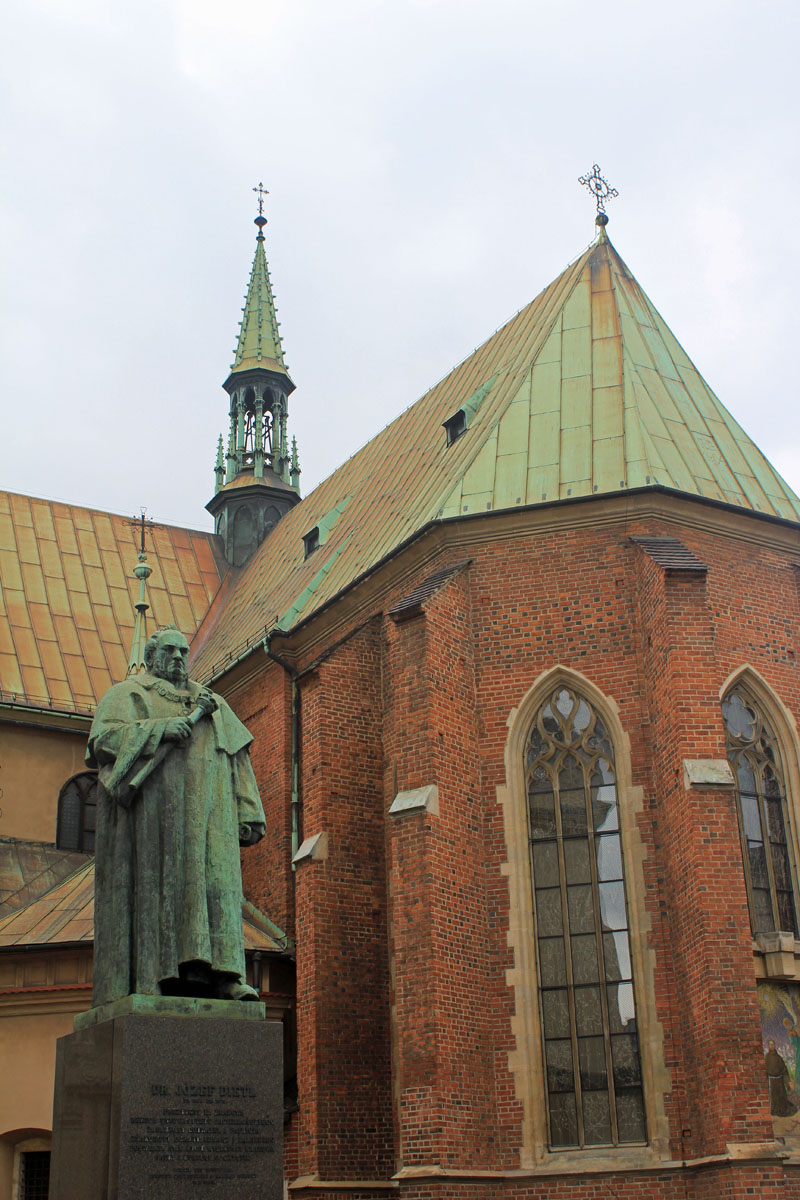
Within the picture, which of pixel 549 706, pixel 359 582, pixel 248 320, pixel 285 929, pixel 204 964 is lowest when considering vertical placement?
pixel 204 964

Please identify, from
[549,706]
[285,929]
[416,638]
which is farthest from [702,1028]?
[285,929]

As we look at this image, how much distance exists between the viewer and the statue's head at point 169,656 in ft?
29.5

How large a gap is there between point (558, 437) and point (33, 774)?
37.2 ft

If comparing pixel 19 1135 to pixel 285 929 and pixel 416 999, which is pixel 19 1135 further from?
pixel 416 999

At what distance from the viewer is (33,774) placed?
24.2 meters

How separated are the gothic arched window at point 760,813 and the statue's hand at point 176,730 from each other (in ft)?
30.8

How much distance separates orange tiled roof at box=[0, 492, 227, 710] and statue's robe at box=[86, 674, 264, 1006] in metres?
16.5

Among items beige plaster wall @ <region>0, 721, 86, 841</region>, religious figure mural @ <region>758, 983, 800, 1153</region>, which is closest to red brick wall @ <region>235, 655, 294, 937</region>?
beige plaster wall @ <region>0, 721, 86, 841</region>

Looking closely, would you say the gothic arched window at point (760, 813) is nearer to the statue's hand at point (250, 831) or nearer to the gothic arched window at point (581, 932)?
the gothic arched window at point (581, 932)

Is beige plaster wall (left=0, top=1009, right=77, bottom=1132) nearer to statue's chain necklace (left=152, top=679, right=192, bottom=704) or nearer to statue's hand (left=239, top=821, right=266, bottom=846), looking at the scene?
statue's hand (left=239, top=821, right=266, bottom=846)

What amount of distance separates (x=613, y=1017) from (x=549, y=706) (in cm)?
379

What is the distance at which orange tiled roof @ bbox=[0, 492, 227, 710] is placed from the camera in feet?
83.7

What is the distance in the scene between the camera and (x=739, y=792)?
54.6ft

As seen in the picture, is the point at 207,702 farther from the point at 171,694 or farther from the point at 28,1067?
the point at 28,1067
